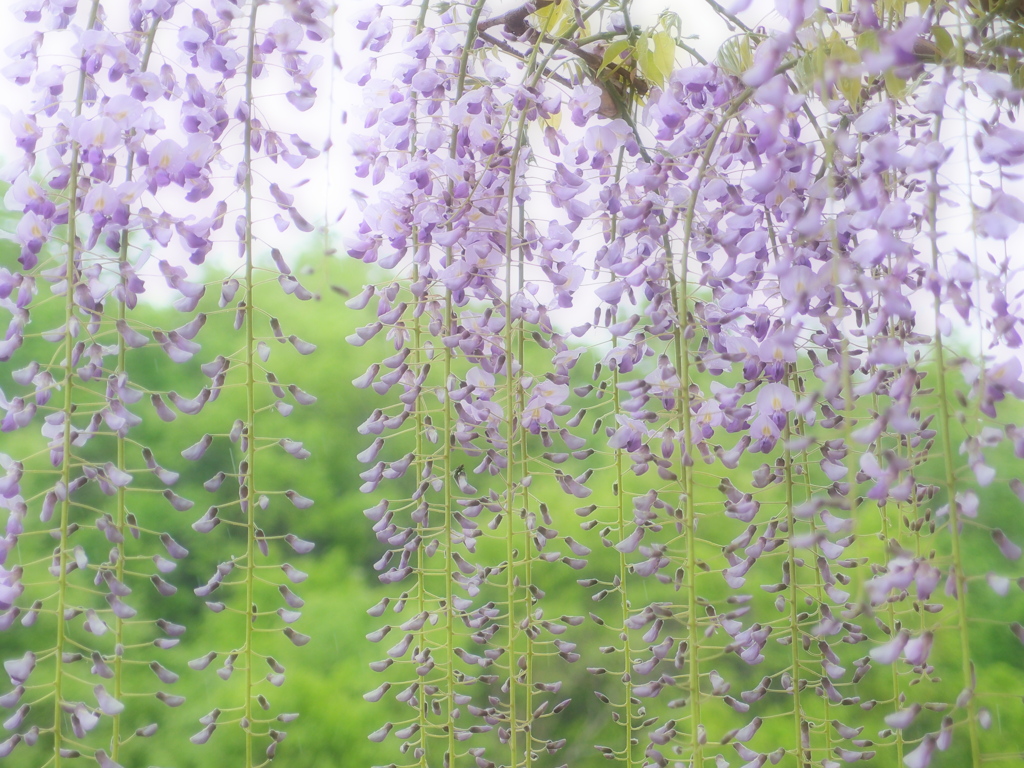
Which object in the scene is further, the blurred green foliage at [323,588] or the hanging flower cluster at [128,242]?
the blurred green foliage at [323,588]

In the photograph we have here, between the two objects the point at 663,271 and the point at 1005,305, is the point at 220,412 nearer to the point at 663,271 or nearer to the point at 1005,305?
the point at 663,271

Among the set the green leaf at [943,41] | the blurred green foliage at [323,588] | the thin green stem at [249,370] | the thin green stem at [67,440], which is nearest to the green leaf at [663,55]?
the green leaf at [943,41]

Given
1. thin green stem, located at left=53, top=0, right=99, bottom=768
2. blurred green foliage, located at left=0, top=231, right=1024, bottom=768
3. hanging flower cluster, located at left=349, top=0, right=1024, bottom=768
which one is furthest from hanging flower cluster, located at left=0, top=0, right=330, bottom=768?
blurred green foliage, located at left=0, top=231, right=1024, bottom=768

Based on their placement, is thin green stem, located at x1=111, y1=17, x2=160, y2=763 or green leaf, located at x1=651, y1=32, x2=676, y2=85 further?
green leaf, located at x1=651, y1=32, x2=676, y2=85

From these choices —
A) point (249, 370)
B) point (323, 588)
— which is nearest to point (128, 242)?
point (249, 370)

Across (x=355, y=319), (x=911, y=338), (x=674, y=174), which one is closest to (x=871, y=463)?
(x=911, y=338)

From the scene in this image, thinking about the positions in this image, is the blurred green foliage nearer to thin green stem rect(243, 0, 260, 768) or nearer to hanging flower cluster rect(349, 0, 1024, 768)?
hanging flower cluster rect(349, 0, 1024, 768)

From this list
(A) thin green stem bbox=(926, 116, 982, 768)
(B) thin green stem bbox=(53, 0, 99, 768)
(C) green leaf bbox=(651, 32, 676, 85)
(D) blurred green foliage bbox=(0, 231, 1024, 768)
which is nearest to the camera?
(A) thin green stem bbox=(926, 116, 982, 768)

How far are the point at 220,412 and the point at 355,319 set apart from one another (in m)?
0.33

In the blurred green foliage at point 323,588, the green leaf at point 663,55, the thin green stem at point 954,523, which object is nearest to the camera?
the thin green stem at point 954,523

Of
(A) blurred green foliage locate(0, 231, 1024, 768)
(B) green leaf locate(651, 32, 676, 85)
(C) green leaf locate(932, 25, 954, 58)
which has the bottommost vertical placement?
(A) blurred green foliage locate(0, 231, 1024, 768)

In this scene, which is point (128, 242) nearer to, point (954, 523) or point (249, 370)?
point (249, 370)

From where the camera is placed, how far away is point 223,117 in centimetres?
77

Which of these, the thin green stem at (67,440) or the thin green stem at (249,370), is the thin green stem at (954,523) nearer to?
the thin green stem at (249,370)
